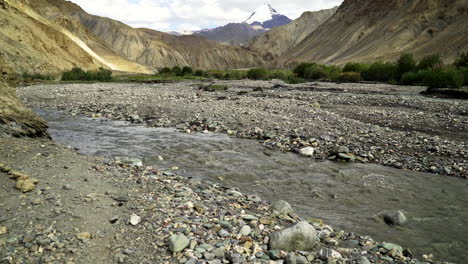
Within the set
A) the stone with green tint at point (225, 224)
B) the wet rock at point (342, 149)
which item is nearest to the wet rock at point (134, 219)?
the stone with green tint at point (225, 224)

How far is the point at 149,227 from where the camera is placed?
527 cm

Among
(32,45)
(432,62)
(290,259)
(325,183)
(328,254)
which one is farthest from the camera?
(32,45)

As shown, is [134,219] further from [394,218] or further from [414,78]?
[414,78]

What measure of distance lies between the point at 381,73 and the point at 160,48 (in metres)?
134

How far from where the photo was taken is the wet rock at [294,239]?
16.7 ft

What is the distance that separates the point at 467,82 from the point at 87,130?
39.3 m

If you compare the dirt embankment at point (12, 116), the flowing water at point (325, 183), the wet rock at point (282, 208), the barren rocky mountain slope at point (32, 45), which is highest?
the barren rocky mountain slope at point (32, 45)

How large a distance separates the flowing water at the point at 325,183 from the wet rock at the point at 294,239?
1.52 metres

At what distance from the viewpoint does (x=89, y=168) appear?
26.5 ft

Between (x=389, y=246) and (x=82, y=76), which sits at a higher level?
(x=82, y=76)

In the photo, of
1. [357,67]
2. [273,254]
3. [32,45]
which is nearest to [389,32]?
[357,67]

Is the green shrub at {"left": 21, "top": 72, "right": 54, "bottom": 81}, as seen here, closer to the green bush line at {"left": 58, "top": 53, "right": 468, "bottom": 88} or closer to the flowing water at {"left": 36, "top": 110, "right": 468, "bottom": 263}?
the green bush line at {"left": 58, "top": 53, "right": 468, "bottom": 88}

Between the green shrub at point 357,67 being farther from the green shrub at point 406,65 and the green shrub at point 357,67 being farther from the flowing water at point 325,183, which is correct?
the flowing water at point 325,183

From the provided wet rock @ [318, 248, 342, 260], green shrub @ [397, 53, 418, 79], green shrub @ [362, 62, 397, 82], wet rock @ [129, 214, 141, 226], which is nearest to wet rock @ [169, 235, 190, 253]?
wet rock @ [129, 214, 141, 226]
